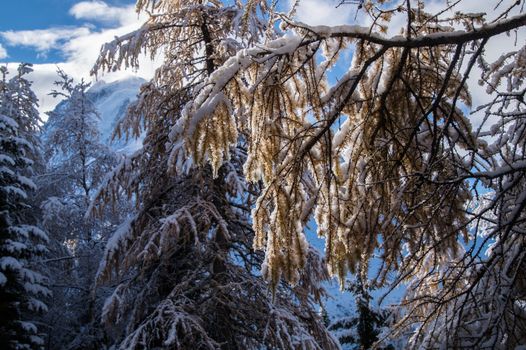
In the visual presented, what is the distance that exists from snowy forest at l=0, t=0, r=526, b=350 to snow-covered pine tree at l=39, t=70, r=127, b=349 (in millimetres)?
83

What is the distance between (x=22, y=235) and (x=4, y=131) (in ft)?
10.2

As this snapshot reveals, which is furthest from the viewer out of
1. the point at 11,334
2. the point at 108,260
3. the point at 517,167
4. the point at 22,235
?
the point at 22,235

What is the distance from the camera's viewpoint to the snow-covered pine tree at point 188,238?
546cm

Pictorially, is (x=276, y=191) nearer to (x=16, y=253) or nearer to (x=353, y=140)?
(x=353, y=140)

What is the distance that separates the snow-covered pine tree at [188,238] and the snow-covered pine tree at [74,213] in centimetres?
656

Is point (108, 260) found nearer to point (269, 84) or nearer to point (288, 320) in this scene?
point (288, 320)

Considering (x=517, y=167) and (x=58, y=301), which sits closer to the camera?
(x=517, y=167)

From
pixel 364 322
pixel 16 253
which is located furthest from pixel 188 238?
pixel 364 322

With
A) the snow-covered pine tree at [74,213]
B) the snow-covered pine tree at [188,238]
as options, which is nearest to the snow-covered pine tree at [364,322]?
the snow-covered pine tree at [74,213]

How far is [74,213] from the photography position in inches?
513

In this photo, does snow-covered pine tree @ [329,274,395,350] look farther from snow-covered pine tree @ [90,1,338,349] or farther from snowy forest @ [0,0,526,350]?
snow-covered pine tree @ [90,1,338,349]

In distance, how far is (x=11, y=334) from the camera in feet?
34.4

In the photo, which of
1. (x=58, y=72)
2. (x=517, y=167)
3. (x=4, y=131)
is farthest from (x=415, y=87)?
(x=58, y=72)

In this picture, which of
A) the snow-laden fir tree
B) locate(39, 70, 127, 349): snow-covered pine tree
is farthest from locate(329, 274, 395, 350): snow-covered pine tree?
the snow-laden fir tree
